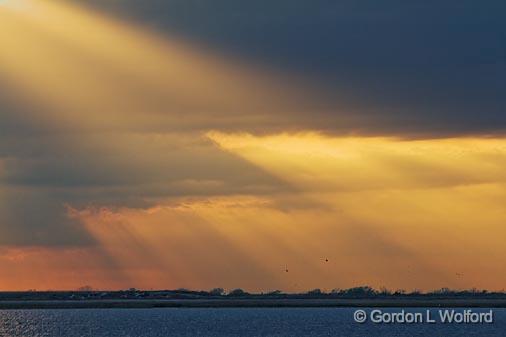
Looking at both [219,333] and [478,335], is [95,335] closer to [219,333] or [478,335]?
[219,333]

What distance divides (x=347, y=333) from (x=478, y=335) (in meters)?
21.3

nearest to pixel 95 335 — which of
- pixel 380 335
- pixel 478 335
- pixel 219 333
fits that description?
pixel 219 333

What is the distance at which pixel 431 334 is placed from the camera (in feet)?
599

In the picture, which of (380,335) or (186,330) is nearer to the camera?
(380,335)

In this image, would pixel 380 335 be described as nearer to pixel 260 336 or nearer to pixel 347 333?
pixel 347 333

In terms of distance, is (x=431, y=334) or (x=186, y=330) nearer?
(x=431, y=334)

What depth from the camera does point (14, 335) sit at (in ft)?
602

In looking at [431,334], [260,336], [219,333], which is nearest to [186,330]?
[219,333]

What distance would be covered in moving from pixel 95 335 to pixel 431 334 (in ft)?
166

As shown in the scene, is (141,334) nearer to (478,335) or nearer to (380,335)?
(380,335)

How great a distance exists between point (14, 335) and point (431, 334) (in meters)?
63.2

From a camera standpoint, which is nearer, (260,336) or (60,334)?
(260,336)

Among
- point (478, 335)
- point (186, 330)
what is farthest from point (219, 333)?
point (478, 335)

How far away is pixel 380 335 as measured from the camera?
182000 millimetres
